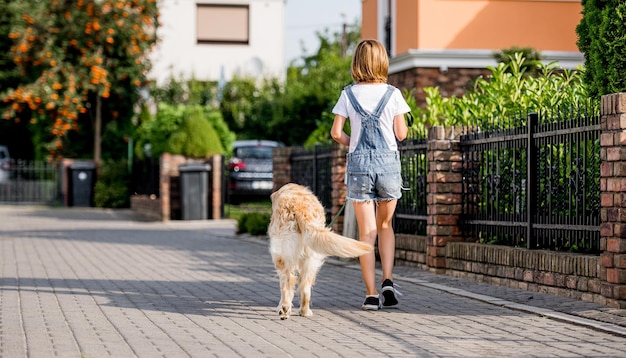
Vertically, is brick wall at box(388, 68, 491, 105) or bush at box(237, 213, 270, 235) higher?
brick wall at box(388, 68, 491, 105)

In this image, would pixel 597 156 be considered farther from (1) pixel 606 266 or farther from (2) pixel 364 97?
(2) pixel 364 97

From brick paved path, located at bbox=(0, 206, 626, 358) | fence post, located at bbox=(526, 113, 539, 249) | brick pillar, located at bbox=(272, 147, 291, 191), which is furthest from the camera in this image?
brick pillar, located at bbox=(272, 147, 291, 191)

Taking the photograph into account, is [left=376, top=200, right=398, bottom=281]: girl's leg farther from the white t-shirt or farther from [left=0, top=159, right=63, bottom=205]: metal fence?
[left=0, top=159, right=63, bottom=205]: metal fence

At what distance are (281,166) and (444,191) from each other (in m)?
6.10

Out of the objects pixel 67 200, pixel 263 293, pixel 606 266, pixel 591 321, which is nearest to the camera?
pixel 591 321

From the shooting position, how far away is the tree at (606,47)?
35.7 ft

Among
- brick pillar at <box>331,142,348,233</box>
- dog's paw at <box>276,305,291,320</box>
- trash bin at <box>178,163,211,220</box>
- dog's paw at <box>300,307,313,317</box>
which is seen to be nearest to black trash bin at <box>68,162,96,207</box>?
trash bin at <box>178,163,211,220</box>

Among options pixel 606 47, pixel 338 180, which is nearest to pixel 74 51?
pixel 338 180

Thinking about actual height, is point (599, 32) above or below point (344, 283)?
above

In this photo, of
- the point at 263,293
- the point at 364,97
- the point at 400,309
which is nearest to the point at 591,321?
the point at 400,309

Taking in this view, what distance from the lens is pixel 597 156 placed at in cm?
981

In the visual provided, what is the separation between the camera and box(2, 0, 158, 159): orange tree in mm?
32031

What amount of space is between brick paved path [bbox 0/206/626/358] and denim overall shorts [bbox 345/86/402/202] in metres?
0.96

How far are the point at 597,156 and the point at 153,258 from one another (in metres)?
6.74
